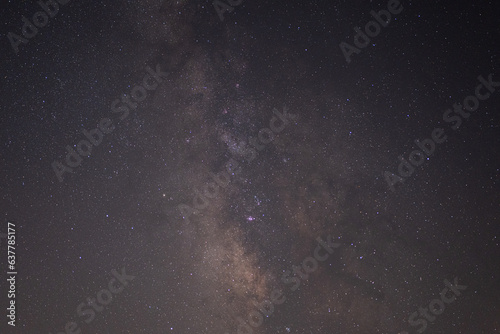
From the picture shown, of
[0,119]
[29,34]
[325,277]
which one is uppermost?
[29,34]

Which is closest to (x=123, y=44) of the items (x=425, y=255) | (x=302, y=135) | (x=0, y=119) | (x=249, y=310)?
(x=0, y=119)

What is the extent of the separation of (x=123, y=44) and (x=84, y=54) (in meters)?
0.20

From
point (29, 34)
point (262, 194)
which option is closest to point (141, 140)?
point (262, 194)

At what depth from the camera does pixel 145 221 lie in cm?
144

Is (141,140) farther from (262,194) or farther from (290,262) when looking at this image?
(290,262)

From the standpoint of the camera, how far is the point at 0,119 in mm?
1444

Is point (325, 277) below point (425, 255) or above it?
above

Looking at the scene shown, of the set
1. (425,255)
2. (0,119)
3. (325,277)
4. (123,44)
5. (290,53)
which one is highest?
(0,119)

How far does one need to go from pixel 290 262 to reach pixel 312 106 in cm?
78

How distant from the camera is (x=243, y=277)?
1439mm

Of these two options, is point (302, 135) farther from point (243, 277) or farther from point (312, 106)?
point (243, 277)

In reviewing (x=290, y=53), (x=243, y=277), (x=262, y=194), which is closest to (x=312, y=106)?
(x=290, y=53)

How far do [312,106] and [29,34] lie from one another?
1.43 m

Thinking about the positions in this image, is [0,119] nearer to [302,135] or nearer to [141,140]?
[141,140]
